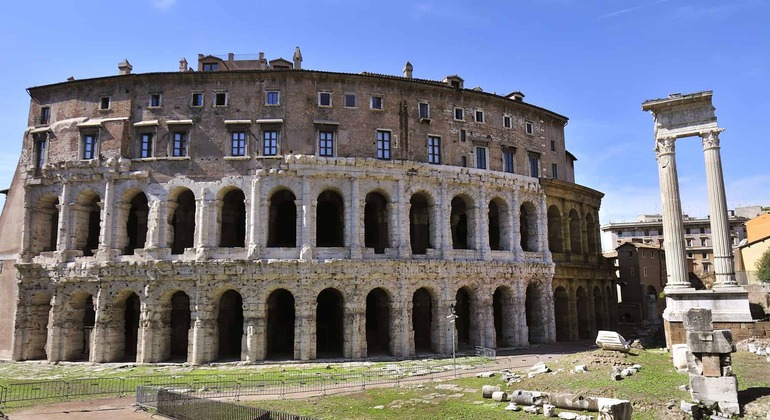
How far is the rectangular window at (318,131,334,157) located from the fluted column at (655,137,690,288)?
58.3ft

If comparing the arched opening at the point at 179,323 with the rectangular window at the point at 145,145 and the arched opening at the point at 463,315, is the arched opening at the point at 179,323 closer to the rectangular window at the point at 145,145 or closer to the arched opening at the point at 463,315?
the rectangular window at the point at 145,145

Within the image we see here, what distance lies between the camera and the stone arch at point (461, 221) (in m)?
33.8

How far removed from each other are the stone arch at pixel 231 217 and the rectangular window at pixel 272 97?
5.64m

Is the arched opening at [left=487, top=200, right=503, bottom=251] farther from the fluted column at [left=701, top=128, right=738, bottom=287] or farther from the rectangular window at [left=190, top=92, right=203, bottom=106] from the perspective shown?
the rectangular window at [left=190, top=92, right=203, bottom=106]

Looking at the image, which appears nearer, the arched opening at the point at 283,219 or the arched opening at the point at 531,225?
the arched opening at the point at 283,219

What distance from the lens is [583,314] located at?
134 ft

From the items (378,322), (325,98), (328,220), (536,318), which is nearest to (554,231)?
(536,318)

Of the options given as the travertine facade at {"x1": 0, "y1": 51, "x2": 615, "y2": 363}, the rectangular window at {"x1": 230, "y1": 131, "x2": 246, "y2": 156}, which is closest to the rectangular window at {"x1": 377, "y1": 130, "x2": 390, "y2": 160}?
the travertine facade at {"x1": 0, "y1": 51, "x2": 615, "y2": 363}

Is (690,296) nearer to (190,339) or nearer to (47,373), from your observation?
(190,339)

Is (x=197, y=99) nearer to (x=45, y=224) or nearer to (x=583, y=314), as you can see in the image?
(x=45, y=224)

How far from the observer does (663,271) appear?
5950cm

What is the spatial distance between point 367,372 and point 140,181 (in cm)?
1785

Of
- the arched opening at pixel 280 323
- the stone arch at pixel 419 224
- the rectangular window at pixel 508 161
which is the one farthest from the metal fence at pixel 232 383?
the rectangular window at pixel 508 161

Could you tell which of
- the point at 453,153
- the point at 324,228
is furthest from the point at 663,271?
the point at 324,228
